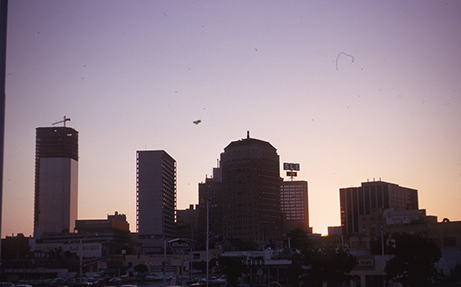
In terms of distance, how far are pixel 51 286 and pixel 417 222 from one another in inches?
3639

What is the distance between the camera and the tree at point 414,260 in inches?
2138

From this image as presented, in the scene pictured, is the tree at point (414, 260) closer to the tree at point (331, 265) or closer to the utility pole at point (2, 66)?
the tree at point (331, 265)

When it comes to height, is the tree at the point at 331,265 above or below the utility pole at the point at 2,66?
below

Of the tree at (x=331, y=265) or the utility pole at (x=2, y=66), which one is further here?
the tree at (x=331, y=265)

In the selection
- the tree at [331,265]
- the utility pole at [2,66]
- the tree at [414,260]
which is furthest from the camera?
the tree at [331,265]

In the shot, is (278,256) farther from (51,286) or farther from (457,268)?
(51,286)

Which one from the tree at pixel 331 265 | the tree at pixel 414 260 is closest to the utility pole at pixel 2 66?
the tree at pixel 331 265

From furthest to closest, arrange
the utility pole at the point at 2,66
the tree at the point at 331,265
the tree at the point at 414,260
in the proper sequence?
the tree at the point at 331,265
the tree at the point at 414,260
the utility pole at the point at 2,66

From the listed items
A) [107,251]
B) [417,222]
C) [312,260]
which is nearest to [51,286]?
[312,260]

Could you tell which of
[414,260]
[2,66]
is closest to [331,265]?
[414,260]

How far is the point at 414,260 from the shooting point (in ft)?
179

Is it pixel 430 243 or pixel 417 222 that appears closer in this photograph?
pixel 430 243

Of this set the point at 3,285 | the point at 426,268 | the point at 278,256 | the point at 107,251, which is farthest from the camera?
the point at 107,251

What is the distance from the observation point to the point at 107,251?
16788 centimetres
